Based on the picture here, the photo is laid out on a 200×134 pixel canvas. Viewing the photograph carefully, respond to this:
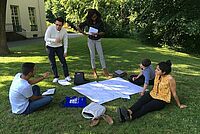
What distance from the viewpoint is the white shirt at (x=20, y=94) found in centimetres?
491

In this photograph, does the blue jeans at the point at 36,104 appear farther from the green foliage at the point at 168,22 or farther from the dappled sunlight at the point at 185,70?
the green foliage at the point at 168,22

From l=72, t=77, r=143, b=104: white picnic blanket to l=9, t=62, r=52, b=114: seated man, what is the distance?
3.71 ft

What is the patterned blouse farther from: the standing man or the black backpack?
the standing man

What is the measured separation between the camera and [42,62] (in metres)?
10.1

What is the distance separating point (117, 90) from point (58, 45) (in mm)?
1848

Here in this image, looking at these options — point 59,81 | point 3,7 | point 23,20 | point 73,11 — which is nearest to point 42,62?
point 59,81

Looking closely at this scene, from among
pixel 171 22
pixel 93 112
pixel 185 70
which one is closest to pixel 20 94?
pixel 93 112

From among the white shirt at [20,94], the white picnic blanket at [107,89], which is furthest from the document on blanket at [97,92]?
the white shirt at [20,94]

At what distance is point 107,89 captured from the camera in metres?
6.45

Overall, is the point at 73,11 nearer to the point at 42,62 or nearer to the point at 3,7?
the point at 3,7

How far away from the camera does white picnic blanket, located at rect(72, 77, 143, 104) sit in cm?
596

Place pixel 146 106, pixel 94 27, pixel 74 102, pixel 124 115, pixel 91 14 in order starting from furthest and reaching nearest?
pixel 94 27 → pixel 91 14 → pixel 74 102 → pixel 146 106 → pixel 124 115

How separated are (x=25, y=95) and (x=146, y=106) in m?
2.15

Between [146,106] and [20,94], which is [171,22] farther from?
[20,94]
